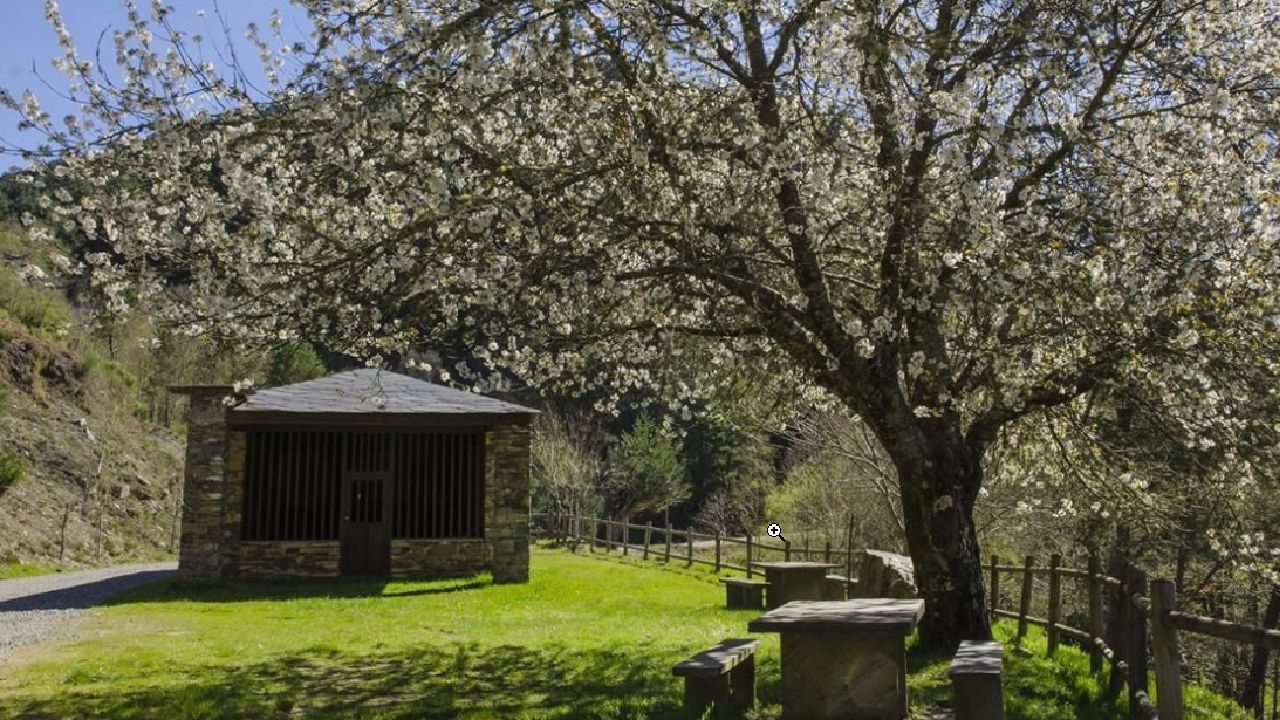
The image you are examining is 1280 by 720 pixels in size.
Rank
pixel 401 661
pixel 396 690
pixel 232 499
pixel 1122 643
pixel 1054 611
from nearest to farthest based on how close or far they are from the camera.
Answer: pixel 1122 643
pixel 396 690
pixel 401 661
pixel 1054 611
pixel 232 499

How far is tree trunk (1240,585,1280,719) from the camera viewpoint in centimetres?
1773

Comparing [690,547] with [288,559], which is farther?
[690,547]

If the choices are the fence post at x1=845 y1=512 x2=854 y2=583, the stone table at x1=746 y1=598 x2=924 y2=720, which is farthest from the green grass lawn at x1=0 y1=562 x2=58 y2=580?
the stone table at x1=746 y1=598 x2=924 y2=720

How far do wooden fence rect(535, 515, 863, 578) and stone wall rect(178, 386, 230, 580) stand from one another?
9.88m

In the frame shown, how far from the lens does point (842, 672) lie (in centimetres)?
671

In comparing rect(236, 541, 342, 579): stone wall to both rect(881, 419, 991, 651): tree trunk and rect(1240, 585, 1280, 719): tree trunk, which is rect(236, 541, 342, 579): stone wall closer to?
rect(881, 419, 991, 651): tree trunk

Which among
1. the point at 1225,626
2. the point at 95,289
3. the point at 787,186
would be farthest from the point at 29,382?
the point at 1225,626

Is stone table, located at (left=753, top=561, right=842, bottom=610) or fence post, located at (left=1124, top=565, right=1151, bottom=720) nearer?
fence post, located at (left=1124, top=565, right=1151, bottom=720)

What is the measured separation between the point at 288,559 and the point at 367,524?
157 centimetres

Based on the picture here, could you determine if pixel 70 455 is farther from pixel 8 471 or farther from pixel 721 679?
pixel 721 679

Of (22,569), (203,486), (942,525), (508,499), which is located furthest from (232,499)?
(942,525)

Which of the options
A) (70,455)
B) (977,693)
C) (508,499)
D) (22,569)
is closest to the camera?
(977,693)

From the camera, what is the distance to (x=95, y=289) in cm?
759

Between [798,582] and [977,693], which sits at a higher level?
[977,693]
